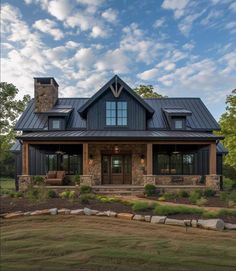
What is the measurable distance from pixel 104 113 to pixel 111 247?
12733mm

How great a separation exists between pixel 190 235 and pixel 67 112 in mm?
12838

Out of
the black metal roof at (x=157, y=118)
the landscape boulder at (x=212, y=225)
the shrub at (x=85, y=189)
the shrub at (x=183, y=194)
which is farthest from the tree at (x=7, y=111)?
the landscape boulder at (x=212, y=225)

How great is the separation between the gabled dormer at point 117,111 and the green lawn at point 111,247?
33.1ft

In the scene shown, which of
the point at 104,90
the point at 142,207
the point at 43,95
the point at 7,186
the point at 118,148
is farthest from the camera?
the point at 7,186

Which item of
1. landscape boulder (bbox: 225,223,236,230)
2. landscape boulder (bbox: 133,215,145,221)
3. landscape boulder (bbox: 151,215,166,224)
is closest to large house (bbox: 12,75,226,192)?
landscape boulder (bbox: 133,215,145,221)

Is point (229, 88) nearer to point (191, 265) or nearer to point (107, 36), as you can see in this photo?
point (107, 36)

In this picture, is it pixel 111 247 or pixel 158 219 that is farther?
pixel 158 219

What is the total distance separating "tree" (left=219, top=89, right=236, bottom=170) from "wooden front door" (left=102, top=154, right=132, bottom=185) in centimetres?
856

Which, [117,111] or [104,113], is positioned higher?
[117,111]

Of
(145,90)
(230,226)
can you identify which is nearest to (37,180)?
(230,226)

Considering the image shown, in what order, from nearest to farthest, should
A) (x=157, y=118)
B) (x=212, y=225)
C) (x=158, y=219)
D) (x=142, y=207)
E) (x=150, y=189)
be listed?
(x=212, y=225) < (x=158, y=219) < (x=142, y=207) < (x=150, y=189) < (x=157, y=118)

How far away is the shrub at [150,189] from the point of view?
13.8m

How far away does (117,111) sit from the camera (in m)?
17.2

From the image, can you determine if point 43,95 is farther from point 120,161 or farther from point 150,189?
point 150,189
